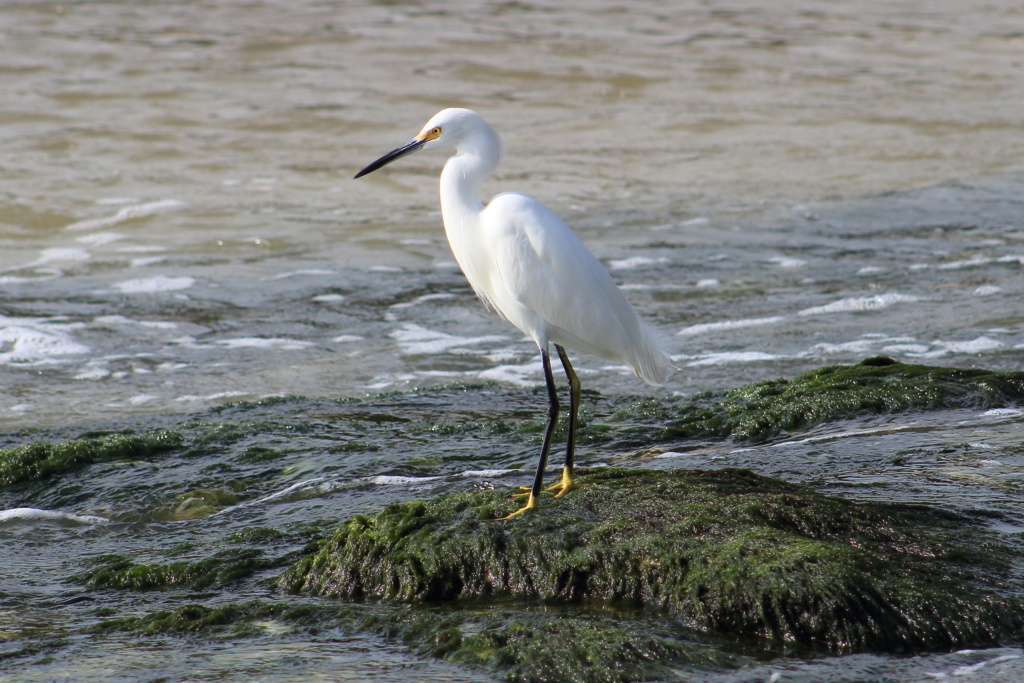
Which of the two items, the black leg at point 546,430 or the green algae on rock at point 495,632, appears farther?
the black leg at point 546,430

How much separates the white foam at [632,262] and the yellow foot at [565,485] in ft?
18.0

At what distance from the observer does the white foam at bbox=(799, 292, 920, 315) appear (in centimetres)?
770

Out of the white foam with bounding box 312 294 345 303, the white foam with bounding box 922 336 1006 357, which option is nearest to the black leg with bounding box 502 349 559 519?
the white foam with bounding box 922 336 1006 357

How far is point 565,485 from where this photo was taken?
3693mm

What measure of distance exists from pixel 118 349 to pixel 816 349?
14.9ft

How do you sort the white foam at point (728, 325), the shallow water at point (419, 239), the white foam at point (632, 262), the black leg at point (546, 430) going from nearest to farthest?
1. the black leg at point (546, 430)
2. the shallow water at point (419, 239)
3. the white foam at point (728, 325)
4. the white foam at point (632, 262)

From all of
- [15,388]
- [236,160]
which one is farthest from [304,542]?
[236,160]

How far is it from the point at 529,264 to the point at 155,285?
581 cm

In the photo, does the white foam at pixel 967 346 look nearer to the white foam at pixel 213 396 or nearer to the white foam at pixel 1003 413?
the white foam at pixel 1003 413

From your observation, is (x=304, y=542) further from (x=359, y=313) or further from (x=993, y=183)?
(x=993, y=183)

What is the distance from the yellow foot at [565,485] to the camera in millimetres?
3629

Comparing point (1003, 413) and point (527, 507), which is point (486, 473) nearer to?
point (527, 507)

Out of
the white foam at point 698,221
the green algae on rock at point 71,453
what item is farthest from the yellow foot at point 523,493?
the white foam at point 698,221

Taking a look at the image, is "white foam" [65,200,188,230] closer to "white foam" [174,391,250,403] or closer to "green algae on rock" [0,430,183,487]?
"white foam" [174,391,250,403]
